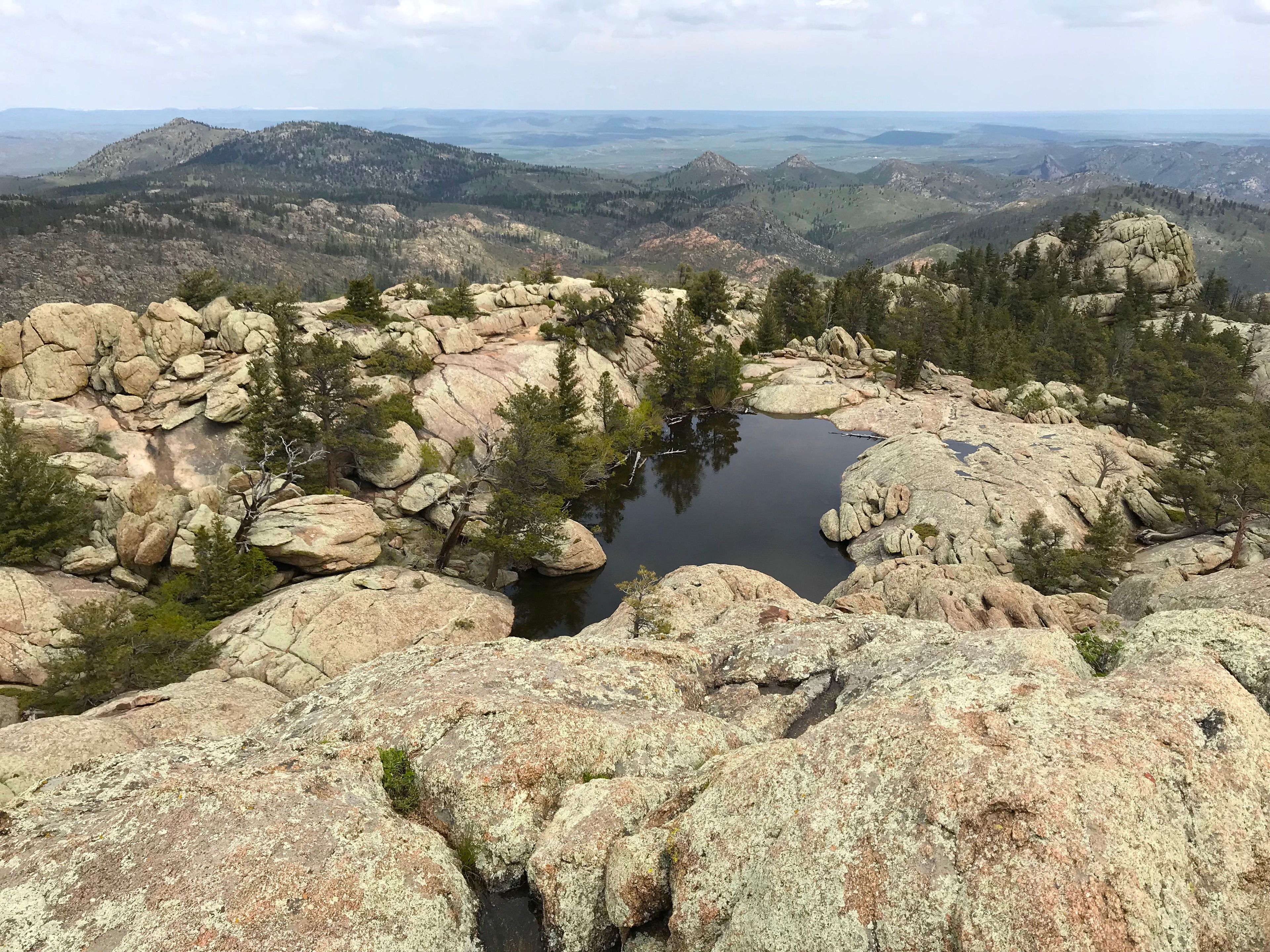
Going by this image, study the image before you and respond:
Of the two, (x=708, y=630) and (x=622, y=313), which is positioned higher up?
(x=622, y=313)

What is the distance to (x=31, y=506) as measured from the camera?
3122 centimetres

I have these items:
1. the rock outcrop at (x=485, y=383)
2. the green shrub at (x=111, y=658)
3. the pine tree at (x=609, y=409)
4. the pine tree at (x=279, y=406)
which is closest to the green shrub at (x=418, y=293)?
the rock outcrop at (x=485, y=383)

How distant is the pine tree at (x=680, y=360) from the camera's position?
77938mm

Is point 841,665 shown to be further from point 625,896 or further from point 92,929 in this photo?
point 92,929

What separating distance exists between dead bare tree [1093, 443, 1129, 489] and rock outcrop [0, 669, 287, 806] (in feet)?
197

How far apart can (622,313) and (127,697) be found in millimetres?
67511

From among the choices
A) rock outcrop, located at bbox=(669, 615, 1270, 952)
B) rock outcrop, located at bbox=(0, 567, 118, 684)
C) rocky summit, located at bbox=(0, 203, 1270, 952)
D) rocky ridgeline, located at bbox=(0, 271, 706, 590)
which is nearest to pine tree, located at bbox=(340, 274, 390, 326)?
rocky ridgeline, located at bbox=(0, 271, 706, 590)

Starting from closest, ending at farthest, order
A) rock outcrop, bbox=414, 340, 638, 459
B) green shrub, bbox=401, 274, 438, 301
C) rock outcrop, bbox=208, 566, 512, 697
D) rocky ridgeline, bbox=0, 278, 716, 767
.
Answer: rock outcrop, bbox=208, 566, 512, 697 < rocky ridgeline, bbox=0, 278, 716, 767 < rock outcrop, bbox=414, 340, 638, 459 < green shrub, bbox=401, 274, 438, 301

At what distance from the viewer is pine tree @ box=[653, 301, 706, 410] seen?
77.9m

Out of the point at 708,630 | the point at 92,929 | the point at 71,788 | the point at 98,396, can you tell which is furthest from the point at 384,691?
the point at 98,396

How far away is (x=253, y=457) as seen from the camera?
42031mm

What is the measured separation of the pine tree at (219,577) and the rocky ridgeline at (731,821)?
21587 mm

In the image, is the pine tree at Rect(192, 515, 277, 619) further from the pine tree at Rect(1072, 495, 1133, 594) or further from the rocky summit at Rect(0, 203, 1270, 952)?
the pine tree at Rect(1072, 495, 1133, 594)

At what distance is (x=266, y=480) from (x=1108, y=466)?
64.0 m
